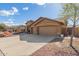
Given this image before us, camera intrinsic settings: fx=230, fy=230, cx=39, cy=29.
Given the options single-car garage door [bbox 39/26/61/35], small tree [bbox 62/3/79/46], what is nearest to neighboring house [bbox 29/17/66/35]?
single-car garage door [bbox 39/26/61/35]

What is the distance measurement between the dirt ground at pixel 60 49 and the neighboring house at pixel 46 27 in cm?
17

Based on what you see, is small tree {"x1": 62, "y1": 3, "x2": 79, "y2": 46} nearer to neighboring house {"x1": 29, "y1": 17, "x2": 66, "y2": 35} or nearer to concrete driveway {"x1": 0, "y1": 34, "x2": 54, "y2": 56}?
neighboring house {"x1": 29, "y1": 17, "x2": 66, "y2": 35}

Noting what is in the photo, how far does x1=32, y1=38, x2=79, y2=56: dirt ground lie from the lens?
10.8 feet

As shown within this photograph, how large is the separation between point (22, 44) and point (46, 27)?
0.43m

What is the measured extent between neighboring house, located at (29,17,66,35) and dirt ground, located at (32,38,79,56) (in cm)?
17

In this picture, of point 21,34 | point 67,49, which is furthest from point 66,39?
point 21,34

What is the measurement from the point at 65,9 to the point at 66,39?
1.42 ft

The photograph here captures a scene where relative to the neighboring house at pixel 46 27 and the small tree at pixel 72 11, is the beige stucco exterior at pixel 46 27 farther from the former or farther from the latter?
the small tree at pixel 72 11

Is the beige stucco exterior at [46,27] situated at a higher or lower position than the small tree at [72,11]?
lower

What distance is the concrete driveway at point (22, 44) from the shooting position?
10.9ft

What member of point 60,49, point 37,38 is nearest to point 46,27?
point 37,38

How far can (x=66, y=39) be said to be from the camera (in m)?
3.32

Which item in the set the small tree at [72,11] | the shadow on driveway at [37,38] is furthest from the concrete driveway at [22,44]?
the small tree at [72,11]

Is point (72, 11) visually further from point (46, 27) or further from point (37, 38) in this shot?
point (37, 38)
